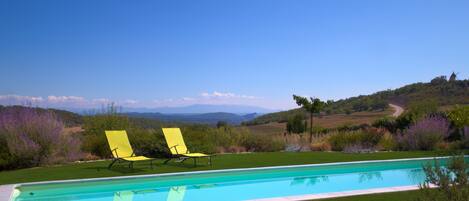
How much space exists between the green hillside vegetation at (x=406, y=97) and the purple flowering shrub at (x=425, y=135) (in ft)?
94.2

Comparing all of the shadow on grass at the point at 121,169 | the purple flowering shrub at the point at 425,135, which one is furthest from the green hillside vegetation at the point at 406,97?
the shadow on grass at the point at 121,169

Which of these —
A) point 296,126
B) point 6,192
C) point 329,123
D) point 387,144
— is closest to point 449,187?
point 6,192

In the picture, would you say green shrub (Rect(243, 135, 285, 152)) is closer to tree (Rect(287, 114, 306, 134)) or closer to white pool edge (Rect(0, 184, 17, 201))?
white pool edge (Rect(0, 184, 17, 201))

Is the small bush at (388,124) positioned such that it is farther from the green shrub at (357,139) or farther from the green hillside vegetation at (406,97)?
the green hillside vegetation at (406,97)

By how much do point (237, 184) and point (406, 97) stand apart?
152 ft

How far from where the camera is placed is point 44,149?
1046 cm

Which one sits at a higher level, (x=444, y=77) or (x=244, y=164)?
(x=444, y=77)

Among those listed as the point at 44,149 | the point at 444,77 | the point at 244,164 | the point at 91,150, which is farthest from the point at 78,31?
the point at 444,77

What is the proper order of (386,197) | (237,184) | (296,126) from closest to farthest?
1. (386,197)
2. (237,184)
3. (296,126)

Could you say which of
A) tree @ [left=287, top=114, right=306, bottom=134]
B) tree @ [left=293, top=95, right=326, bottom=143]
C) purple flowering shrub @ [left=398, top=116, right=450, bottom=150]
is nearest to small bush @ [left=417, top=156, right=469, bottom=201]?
purple flowering shrub @ [left=398, top=116, right=450, bottom=150]

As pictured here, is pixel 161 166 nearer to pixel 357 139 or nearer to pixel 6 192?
pixel 6 192

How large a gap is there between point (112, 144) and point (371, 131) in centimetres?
915

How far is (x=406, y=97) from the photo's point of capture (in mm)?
51031

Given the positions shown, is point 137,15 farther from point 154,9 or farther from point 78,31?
point 78,31
